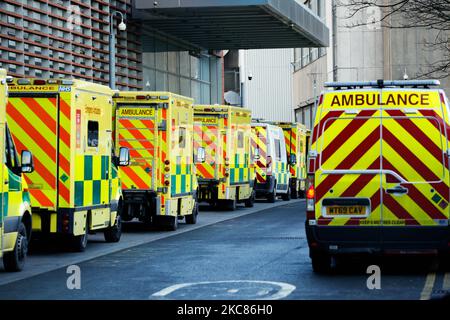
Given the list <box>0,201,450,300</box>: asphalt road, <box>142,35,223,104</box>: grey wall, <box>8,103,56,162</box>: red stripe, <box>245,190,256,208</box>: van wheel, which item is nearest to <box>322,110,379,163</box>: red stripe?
<box>0,201,450,300</box>: asphalt road

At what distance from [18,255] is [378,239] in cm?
479

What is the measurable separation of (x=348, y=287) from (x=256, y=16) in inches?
1076

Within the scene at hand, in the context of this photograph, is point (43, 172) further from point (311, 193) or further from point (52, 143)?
point (311, 193)

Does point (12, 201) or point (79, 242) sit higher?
point (12, 201)

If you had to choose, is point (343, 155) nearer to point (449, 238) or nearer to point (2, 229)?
point (449, 238)

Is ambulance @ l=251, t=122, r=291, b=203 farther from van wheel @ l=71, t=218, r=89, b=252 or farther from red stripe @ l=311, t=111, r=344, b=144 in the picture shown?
red stripe @ l=311, t=111, r=344, b=144

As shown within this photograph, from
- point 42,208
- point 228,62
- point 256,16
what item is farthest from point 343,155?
point 228,62

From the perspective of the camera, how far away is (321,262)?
14430mm

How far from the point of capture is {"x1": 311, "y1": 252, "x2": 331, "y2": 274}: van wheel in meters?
14.4

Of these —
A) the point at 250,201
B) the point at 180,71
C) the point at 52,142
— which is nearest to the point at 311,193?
the point at 52,142

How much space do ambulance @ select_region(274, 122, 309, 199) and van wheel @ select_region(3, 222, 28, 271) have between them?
25.6m

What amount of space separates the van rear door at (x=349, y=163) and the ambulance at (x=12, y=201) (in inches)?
150

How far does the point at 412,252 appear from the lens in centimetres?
1382

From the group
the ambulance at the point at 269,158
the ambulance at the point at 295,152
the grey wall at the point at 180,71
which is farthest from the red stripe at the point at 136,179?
the ambulance at the point at 295,152
